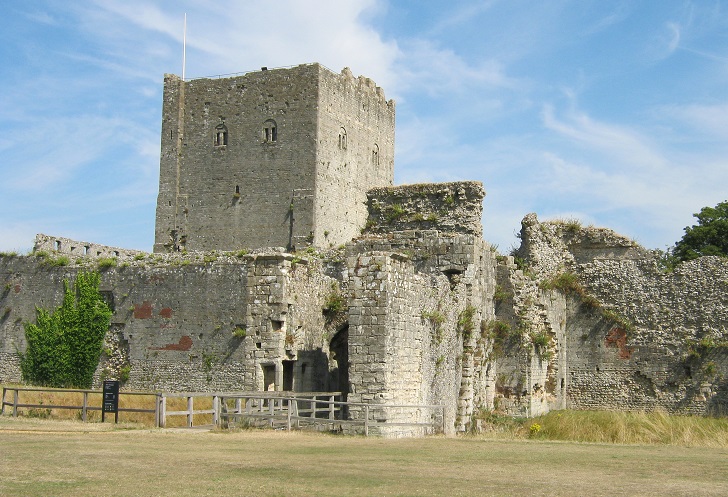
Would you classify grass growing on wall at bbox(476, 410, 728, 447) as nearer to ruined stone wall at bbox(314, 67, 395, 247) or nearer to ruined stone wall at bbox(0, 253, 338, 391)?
ruined stone wall at bbox(0, 253, 338, 391)

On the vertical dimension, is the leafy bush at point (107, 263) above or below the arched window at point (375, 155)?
below

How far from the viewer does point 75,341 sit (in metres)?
35.8

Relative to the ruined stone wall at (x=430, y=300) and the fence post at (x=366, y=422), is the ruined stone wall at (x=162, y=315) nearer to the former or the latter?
the ruined stone wall at (x=430, y=300)

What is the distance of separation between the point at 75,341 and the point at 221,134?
59.3ft

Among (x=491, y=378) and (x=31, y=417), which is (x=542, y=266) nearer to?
(x=491, y=378)

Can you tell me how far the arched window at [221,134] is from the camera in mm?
51250

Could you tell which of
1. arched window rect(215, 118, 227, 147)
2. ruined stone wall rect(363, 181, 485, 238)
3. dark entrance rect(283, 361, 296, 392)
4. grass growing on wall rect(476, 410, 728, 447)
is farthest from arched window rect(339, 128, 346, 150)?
dark entrance rect(283, 361, 296, 392)

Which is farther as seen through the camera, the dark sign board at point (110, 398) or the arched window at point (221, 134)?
the arched window at point (221, 134)

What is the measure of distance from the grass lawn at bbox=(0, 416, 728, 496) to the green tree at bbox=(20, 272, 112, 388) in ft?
54.6

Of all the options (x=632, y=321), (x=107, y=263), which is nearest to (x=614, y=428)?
(x=632, y=321)

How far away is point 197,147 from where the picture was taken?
52.0 metres

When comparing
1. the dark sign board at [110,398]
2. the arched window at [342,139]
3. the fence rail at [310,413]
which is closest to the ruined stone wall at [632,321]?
the fence rail at [310,413]

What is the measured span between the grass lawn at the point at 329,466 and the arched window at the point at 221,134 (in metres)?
33.1

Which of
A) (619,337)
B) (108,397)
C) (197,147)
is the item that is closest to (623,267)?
(619,337)
